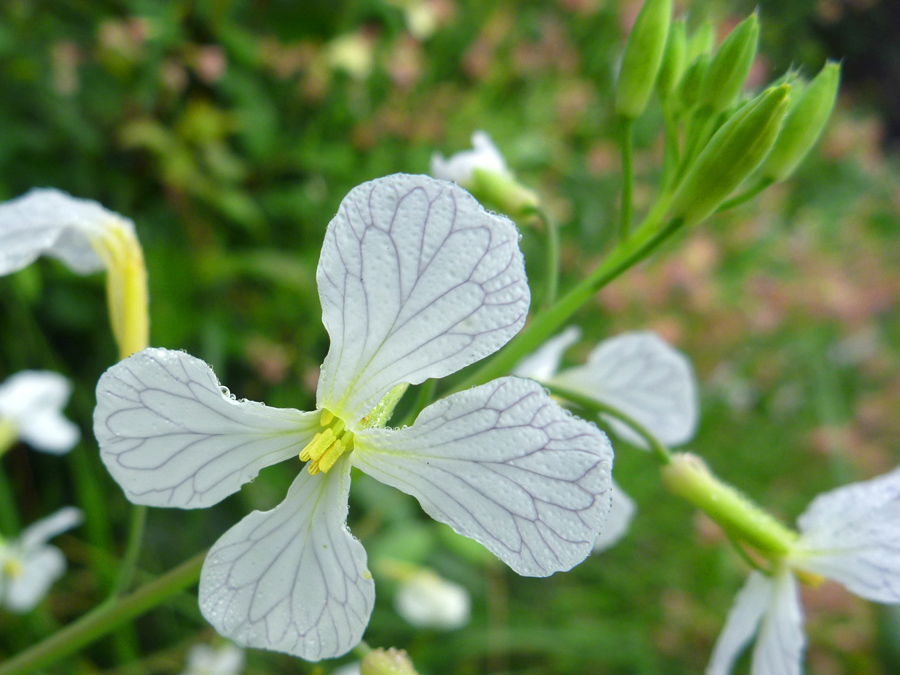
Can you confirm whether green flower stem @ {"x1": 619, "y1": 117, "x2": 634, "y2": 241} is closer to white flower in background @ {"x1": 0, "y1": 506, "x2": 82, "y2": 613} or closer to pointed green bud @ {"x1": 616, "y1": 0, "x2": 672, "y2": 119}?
pointed green bud @ {"x1": 616, "y1": 0, "x2": 672, "y2": 119}

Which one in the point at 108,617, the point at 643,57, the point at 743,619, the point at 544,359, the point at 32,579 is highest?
the point at 643,57

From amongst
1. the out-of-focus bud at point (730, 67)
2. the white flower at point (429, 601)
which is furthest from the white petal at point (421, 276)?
the white flower at point (429, 601)

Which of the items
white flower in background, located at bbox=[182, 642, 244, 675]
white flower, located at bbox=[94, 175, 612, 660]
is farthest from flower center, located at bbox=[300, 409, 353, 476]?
white flower in background, located at bbox=[182, 642, 244, 675]

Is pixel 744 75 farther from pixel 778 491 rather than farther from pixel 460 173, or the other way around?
pixel 778 491

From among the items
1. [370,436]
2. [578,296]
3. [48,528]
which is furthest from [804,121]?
[48,528]

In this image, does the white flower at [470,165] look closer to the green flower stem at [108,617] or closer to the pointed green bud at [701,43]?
the pointed green bud at [701,43]

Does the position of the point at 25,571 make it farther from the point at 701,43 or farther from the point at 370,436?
the point at 701,43
